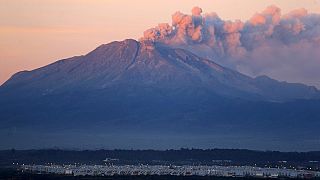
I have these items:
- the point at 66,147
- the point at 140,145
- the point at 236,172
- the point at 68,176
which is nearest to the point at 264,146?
the point at 140,145

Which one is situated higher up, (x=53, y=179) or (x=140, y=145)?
(x=140, y=145)

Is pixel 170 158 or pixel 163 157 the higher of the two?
pixel 163 157

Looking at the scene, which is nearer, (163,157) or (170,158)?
(170,158)

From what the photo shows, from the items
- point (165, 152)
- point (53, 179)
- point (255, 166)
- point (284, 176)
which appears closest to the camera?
point (53, 179)

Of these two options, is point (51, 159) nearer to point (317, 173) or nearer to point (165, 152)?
point (165, 152)

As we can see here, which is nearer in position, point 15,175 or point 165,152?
point 15,175

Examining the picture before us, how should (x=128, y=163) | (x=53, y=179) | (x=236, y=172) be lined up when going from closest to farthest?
1. (x=53, y=179)
2. (x=236, y=172)
3. (x=128, y=163)

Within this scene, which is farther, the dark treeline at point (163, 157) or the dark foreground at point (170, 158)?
the dark treeline at point (163, 157)

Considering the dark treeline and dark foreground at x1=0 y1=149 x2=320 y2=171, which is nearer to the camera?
dark foreground at x1=0 y1=149 x2=320 y2=171
